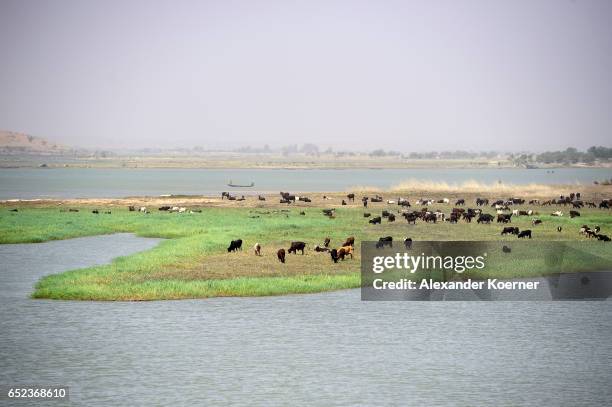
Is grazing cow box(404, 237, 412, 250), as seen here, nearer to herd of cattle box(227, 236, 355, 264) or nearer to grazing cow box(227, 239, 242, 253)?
herd of cattle box(227, 236, 355, 264)

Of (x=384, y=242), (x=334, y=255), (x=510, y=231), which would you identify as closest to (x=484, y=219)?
(x=510, y=231)

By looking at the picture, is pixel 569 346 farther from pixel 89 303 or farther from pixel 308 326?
pixel 89 303

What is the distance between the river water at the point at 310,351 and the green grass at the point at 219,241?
132 cm

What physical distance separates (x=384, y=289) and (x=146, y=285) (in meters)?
9.21

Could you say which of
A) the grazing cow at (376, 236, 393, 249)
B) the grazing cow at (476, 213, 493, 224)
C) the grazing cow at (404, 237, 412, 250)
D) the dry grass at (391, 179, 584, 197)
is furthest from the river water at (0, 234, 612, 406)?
the dry grass at (391, 179, 584, 197)

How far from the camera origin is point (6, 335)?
84.8ft

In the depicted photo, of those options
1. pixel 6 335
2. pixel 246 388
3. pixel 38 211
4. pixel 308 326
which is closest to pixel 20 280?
pixel 6 335

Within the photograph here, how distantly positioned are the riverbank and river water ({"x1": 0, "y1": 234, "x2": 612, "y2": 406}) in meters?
1.48

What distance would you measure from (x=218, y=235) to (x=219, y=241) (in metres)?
3.34

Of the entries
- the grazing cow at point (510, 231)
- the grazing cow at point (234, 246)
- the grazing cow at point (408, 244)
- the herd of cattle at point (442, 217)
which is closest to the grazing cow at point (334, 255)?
the herd of cattle at point (442, 217)

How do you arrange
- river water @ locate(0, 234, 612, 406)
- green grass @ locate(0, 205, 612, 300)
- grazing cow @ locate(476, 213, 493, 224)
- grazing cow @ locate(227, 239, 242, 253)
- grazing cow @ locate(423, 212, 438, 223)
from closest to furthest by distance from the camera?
river water @ locate(0, 234, 612, 406)
green grass @ locate(0, 205, 612, 300)
grazing cow @ locate(227, 239, 242, 253)
grazing cow @ locate(476, 213, 493, 224)
grazing cow @ locate(423, 212, 438, 223)

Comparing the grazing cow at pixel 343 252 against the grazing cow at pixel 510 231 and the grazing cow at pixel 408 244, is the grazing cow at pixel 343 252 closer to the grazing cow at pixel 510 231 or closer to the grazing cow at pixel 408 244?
the grazing cow at pixel 408 244

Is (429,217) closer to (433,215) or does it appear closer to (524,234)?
(433,215)

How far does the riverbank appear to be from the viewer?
108ft
